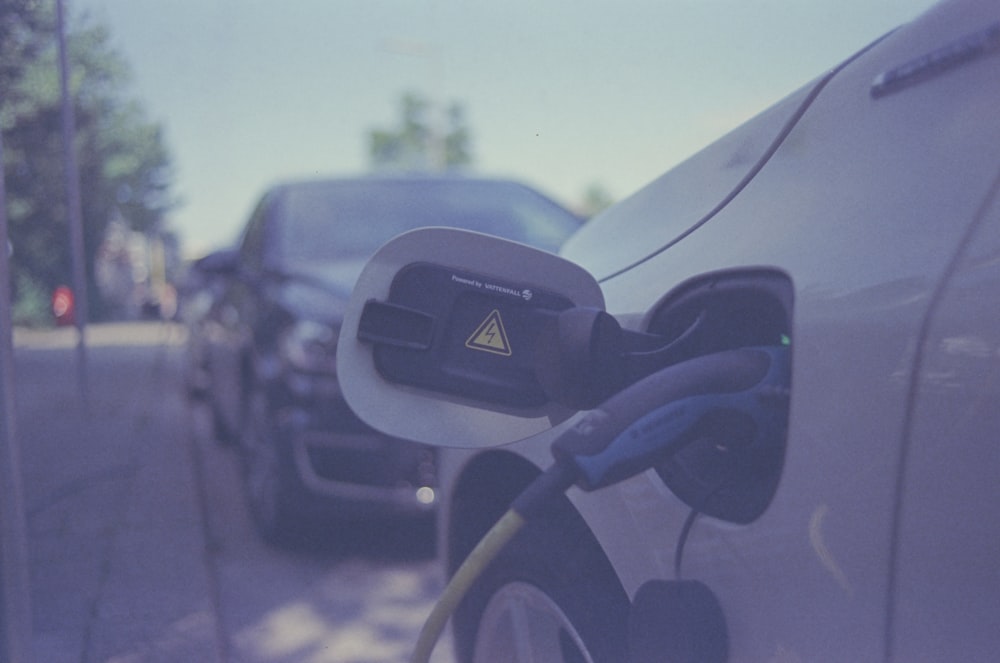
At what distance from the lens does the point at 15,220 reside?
801 centimetres

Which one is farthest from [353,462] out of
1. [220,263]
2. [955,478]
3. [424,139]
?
[424,139]

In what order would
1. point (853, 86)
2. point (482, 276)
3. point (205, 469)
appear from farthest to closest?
1. point (205, 469)
2. point (482, 276)
3. point (853, 86)

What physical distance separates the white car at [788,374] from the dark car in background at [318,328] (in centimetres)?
222

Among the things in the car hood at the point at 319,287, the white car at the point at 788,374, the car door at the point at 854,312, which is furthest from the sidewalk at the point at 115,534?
the car door at the point at 854,312

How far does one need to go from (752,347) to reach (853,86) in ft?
1.21

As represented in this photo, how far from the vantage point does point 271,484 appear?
4.41 meters

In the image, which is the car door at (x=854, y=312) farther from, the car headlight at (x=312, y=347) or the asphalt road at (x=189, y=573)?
the car headlight at (x=312, y=347)

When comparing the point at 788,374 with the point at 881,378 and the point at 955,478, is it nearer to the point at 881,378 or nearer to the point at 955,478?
the point at 881,378

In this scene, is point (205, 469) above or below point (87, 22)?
below

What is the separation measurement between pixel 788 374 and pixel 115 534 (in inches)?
156

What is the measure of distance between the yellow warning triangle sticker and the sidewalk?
204 centimetres

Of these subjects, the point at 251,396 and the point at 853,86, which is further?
the point at 251,396

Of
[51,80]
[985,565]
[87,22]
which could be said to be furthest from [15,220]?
[985,565]

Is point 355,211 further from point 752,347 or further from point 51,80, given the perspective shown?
point 752,347
